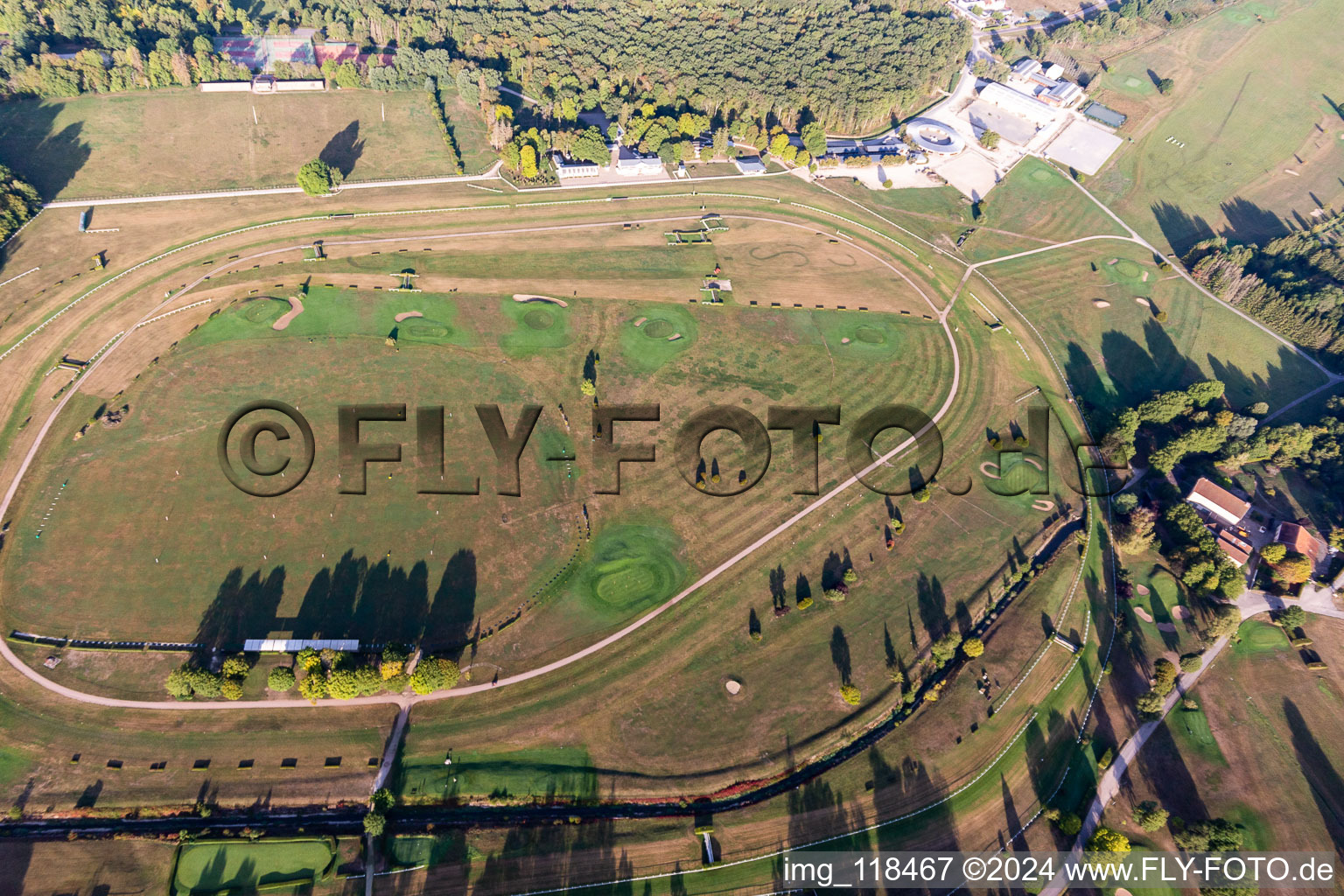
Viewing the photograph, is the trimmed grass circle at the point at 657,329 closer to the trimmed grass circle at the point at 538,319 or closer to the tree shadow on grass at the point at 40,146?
the trimmed grass circle at the point at 538,319

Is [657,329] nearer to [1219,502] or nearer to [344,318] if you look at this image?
[344,318]

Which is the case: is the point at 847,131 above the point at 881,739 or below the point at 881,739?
above

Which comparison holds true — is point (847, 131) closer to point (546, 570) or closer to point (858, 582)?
point (858, 582)

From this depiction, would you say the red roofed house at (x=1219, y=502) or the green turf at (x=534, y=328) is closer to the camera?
the red roofed house at (x=1219, y=502)

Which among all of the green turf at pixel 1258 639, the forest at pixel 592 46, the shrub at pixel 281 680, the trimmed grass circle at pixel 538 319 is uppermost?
the forest at pixel 592 46

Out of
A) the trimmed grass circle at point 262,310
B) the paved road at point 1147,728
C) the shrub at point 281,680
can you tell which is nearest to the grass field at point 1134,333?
the paved road at point 1147,728

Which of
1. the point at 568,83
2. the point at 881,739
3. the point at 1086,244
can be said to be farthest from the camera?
the point at 568,83

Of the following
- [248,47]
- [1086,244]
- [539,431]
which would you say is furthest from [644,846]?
[248,47]

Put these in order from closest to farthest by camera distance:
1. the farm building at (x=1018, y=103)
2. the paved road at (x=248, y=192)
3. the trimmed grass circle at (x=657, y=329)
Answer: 1. the trimmed grass circle at (x=657, y=329)
2. the paved road at (x=248, y=192)
3. the farm building at (x=1018, y=103)
